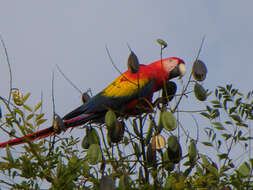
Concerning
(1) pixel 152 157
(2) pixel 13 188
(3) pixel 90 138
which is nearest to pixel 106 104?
(3) pixel 90 138

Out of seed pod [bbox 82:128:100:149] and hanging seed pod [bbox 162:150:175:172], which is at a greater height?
seed pod [bbox 82:128:100:149]

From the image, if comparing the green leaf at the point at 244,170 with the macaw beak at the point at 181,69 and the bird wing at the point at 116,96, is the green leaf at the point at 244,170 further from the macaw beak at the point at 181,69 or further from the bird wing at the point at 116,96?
the macaw beak at the point at 181,69

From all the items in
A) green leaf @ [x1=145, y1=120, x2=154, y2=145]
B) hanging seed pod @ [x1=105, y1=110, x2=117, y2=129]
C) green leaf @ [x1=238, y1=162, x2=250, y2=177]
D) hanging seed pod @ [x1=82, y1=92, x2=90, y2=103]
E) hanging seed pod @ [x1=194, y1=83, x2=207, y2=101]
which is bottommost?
green leaf @ [x1=238, y1=162, x2=250, y2=177]

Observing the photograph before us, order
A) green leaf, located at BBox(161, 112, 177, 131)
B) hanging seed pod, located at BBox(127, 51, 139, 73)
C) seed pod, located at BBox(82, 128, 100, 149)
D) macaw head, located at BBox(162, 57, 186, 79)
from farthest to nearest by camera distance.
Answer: macaw head, located at BBox(162, 57, 186, 79) → seed pod, located at BBox(82, 128, 100, 149) → hanging seed pod, located at BBox(127, 51, 139, 73) → green leaf, located at BBox(161, 112, 177, 131)

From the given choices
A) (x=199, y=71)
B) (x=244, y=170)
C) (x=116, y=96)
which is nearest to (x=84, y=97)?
(x=116, y=96)

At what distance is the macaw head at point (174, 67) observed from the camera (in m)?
2.67

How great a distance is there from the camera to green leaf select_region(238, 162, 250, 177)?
1.69 meters

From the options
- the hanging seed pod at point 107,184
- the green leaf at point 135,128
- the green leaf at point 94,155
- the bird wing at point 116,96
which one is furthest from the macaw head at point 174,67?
the hanging seed pod at point 107,184

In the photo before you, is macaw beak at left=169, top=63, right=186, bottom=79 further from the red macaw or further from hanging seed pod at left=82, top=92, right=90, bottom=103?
hanging seed pod at left=82, top=92, right=90, bottom=103

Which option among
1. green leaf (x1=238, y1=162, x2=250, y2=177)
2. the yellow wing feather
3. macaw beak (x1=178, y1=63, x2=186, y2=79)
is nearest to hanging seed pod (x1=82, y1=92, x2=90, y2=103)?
the yellow wing feather

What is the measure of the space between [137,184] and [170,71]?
107 cm

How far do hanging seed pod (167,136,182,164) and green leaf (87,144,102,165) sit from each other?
36cm

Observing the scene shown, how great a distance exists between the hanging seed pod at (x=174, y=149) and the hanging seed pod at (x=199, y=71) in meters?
0.37

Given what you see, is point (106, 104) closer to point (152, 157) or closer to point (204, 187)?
point (152, 157)
